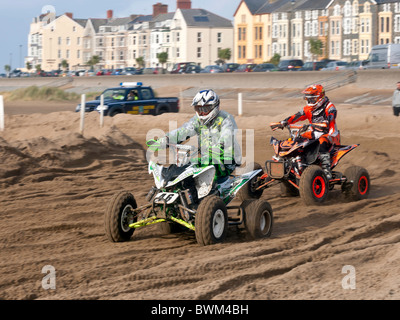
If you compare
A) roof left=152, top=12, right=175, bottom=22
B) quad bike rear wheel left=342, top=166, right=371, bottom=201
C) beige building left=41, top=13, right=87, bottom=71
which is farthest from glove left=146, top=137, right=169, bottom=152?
beige building left=41, top=13, right=87, bottom=71

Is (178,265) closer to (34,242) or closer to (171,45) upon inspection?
(34,242)

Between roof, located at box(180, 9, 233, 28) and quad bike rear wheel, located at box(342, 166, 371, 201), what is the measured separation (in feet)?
325

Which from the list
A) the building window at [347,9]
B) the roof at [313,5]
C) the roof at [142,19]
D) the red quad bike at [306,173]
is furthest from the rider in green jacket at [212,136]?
the roof at [142,19]

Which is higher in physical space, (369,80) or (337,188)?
(369,80)

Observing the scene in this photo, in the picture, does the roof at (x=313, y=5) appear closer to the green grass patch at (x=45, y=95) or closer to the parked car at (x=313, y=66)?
the parked car at (x=313, y=66)

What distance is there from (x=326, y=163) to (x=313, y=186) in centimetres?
80

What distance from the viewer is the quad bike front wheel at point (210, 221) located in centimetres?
764

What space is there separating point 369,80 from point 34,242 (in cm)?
3242

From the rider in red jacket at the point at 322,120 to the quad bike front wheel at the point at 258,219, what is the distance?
9.63 ft

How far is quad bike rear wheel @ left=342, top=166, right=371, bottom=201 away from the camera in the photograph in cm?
1119

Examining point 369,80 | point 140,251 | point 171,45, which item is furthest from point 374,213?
point 171,45

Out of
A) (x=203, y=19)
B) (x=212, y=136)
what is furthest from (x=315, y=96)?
(x=203, y=19)

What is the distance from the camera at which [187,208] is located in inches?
311

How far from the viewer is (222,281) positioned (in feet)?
20.9
